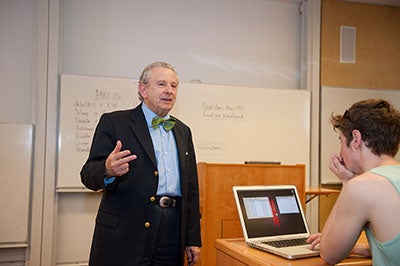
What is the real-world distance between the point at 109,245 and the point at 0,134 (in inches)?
72.1

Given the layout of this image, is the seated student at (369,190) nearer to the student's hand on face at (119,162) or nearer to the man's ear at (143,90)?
the student's hand on face at (119,162)

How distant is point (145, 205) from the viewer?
1894 mm

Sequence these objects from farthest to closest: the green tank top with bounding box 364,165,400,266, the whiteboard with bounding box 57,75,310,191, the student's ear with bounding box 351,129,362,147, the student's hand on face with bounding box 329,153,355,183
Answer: the whiteboard with bounding box 57,75,310,191
the student's hand on face with bounding box 329,153,355,183
the student's ear with bounding box 351,129,362,147
the green tank top with bounding box 364,165,400,266

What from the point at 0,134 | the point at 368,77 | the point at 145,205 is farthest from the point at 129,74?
the point at 368,77

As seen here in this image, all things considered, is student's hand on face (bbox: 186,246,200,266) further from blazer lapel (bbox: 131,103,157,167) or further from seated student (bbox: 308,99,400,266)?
seated student (bbox: 308,99,400,266)

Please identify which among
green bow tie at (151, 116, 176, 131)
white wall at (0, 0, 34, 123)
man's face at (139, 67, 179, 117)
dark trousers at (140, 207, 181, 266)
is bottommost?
dark trousers at (140, 207, 181, 266)

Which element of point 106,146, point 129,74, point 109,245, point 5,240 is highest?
point 129,74

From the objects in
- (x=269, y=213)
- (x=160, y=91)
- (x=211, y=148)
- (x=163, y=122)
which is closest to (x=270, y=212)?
(x=269, y=213)

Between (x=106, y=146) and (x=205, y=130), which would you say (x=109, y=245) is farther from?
(x=205, y=130)

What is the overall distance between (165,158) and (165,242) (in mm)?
420

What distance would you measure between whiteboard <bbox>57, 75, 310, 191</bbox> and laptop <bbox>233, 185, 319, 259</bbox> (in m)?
1.87

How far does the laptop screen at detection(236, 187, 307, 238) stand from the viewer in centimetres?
172

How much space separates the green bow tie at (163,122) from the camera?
6.71ft

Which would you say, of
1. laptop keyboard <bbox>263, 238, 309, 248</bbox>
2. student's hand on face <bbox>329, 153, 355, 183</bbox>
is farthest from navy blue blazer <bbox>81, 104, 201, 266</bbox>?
student's hand on face <bbox>329, 153, 355, 183</bbox>
